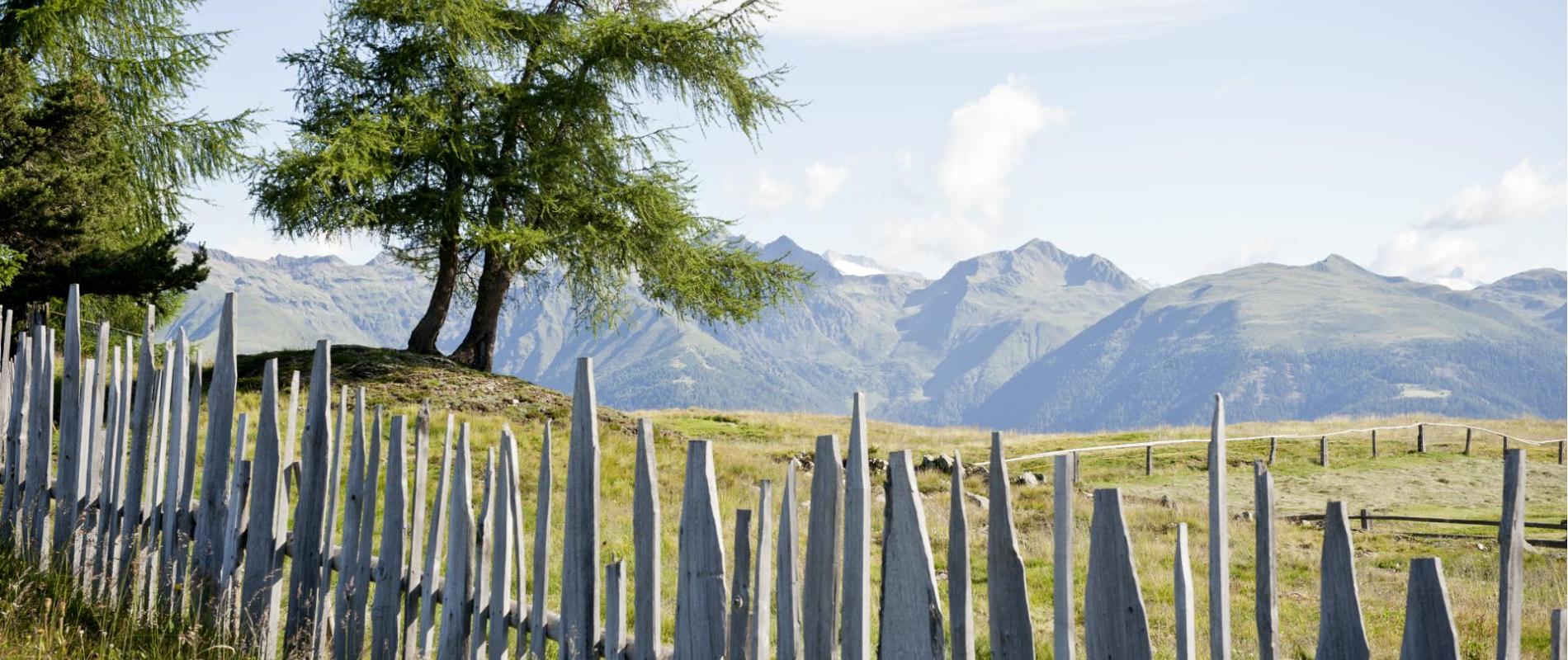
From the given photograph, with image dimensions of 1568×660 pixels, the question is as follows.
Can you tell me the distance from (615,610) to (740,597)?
53 cm

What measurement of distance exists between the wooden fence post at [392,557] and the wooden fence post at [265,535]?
89 centimetres

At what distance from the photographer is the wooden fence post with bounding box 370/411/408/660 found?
424cm

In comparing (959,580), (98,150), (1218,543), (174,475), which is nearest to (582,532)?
(959,580)

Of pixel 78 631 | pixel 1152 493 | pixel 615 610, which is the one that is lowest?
pixel 1152 493

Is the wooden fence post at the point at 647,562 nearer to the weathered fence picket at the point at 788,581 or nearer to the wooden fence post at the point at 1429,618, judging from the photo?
the weathered fence picket at the point at 788,581

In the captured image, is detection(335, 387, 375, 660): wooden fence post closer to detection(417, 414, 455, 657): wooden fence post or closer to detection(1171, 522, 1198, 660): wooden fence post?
detection(417, 414, 455, 657): wooden fence post

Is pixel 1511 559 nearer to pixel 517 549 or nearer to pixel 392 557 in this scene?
pixel 517 549

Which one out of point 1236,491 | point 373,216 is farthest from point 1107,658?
point 1236,491

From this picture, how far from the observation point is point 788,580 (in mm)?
2803

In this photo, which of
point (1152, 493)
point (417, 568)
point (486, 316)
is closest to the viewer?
point (417, 568)

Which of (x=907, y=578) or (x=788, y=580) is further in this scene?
(x=788, y=580)

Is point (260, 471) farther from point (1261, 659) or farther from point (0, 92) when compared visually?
point (0, 92)

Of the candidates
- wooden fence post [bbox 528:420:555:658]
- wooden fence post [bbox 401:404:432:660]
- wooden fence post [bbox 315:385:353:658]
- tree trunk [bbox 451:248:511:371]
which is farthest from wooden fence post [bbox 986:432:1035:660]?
tree trunk [bbox 451:248:511:371]

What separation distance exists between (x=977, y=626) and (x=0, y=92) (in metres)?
13.7
